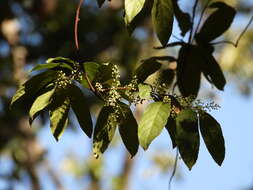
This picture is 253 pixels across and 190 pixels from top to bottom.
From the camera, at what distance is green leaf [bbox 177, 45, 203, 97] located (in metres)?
1.60

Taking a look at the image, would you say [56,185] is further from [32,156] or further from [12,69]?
Result: [12,69]

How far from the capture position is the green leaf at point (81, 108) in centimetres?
125

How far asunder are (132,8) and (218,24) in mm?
509

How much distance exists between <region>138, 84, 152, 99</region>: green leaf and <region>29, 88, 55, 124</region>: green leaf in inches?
7.2

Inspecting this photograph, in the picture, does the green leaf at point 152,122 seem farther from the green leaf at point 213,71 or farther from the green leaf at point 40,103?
the green leaf at point 213,71

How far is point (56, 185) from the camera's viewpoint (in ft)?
21.2

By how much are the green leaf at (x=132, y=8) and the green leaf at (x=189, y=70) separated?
1.26ft

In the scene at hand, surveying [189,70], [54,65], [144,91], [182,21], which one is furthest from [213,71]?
[54,65]

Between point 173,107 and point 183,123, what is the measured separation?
5 centimetres

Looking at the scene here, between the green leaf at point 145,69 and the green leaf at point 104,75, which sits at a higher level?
the green leaf at point 104,75

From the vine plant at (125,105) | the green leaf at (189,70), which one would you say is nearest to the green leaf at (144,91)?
the vine plant at (125,105)

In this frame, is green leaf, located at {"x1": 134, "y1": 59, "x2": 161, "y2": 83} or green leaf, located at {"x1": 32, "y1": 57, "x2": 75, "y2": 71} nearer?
green leaf, located at {"x1": 32, "y1": 57, "x2": 75, "y2": 71}

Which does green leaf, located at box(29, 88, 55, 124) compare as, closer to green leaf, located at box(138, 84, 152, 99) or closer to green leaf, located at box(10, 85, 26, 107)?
green leaf, located at box(10, 85, 26, 107)

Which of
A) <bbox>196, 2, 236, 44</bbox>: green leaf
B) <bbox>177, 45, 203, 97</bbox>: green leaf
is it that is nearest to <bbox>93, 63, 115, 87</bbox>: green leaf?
<bbox>177, 45, 203, 97</bbox>: green leaf
